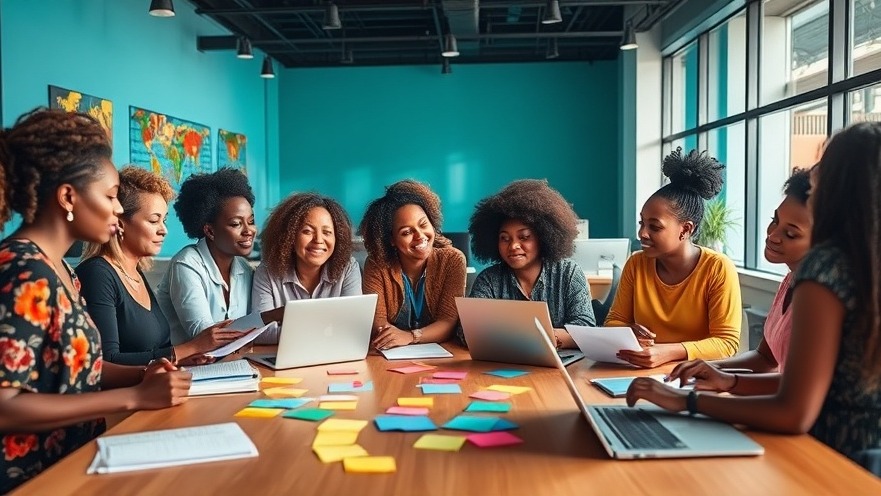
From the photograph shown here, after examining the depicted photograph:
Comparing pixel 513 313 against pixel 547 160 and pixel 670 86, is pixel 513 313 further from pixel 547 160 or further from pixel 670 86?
pixel 547 160

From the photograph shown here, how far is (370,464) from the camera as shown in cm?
145

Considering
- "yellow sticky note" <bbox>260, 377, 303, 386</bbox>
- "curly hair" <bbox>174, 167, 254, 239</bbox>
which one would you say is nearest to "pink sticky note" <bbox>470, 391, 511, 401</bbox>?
"yellow sticky note" <bbox>260, 377, 303, 386</bbox>

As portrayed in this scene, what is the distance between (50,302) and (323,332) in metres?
0.93

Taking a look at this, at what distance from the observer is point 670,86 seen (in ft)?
25.9

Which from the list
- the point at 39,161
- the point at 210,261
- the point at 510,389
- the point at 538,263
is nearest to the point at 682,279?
the point at 538,263

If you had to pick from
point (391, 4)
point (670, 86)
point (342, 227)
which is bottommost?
point (342, 227)

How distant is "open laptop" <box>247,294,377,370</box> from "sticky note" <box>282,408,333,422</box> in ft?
1.73

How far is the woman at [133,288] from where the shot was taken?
2.40 m

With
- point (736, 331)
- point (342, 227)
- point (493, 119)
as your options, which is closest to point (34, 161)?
point (342, 227)

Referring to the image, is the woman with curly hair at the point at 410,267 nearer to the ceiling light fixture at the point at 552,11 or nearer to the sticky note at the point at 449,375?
the sticky note at the point at 449,375

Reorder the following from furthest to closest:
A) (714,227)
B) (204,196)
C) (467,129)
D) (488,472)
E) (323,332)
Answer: (467,129) < (714,227) < (204,196) < (323,332) < (488,472)

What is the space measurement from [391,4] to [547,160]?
3.56 m

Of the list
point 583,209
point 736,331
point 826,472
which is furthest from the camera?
point 583,209

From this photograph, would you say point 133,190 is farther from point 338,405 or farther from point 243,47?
point 243,47
